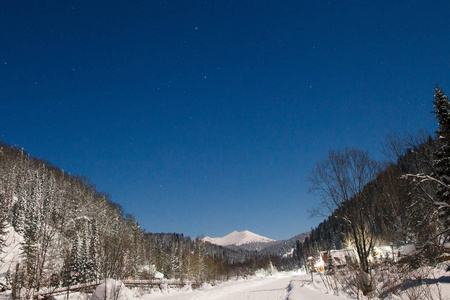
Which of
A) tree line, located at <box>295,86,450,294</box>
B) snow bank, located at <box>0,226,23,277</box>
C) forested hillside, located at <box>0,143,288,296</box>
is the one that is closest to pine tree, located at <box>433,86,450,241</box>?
tree line, located at <box>295,86,450,294</box>

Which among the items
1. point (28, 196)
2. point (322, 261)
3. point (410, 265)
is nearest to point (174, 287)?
point (410, 265)

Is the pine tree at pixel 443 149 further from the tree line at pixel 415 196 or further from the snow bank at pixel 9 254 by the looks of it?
the snow bank at pixel 9 254

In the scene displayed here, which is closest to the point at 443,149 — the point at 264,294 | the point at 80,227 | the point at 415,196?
the point at 415,196

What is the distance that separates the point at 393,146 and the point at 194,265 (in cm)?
4075

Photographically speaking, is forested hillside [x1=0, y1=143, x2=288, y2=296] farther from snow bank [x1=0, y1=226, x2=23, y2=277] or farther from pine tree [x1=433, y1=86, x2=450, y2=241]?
pine tree [x1=433, y1=86, x2=450, y2=241]

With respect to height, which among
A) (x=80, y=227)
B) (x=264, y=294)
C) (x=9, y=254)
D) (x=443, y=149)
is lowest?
(x=264, y=294)

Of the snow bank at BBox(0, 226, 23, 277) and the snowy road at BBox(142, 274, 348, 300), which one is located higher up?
the snow bank at BBox(0, 226, 23, 277)

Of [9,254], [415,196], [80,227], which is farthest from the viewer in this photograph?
[80,227]

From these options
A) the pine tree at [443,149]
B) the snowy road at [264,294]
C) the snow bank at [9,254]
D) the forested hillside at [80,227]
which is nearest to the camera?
the snow bank at [9,254]

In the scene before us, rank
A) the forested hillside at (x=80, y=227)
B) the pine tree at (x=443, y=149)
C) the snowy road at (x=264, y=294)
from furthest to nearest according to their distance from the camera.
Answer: the forested hillside at (x=80, y=227) → the snowy road at (x=264, y=294) → the pine tree at (x=443, y=149)

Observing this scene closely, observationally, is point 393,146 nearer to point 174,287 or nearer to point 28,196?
point 174,287

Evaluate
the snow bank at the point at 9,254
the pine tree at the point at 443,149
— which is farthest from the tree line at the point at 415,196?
the snow bank at the point at 9,254

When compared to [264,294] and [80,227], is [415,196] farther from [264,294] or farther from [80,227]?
[80,227]

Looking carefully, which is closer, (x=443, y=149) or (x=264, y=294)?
(x=443, y=149)
